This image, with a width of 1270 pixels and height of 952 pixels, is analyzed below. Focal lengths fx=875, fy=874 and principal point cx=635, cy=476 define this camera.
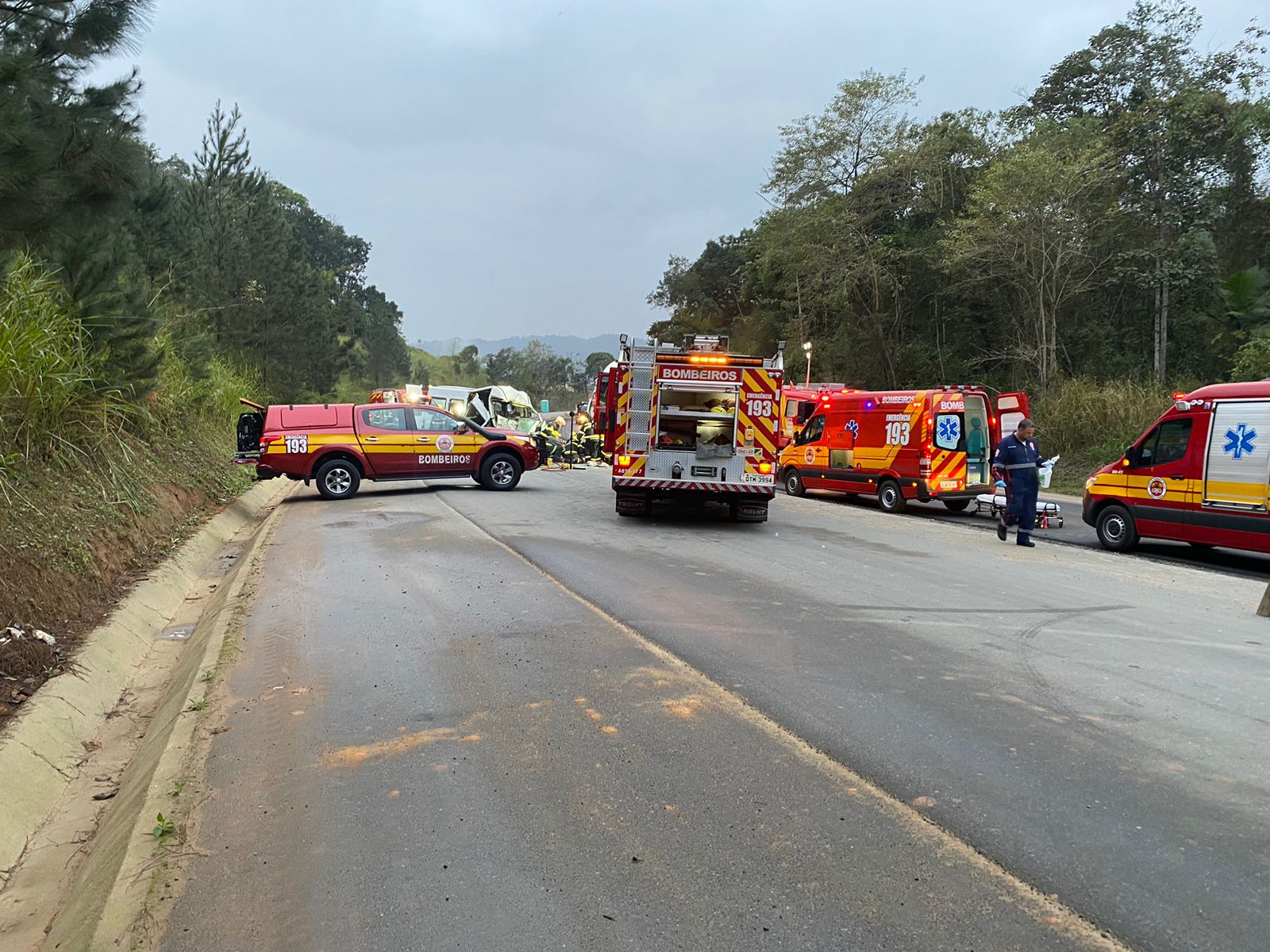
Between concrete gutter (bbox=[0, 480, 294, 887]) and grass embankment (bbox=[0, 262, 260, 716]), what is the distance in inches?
6.6

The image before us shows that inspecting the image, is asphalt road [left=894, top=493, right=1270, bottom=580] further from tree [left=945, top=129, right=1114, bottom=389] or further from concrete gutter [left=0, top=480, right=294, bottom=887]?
concrete gutter [left=0, top=480, right=294, bottom=887]

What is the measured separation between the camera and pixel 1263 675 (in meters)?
5.59

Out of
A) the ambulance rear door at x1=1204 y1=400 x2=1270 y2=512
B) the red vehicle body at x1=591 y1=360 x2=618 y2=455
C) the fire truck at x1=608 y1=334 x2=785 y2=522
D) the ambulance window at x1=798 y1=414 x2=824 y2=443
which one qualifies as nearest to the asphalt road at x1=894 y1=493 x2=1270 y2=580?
the ambulance rear door at x1=1204 y1=400 x2=1270 y2=512

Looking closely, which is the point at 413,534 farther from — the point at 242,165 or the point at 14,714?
the point at 242,165

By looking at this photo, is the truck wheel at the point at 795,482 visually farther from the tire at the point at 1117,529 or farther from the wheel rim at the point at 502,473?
→ the tire at the point at 1117,529

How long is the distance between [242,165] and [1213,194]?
3356cm

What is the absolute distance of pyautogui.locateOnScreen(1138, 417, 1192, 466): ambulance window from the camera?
1076cm

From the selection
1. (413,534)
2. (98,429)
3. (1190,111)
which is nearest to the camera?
(98,429)

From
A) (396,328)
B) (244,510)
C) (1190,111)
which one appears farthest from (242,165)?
(396,328)

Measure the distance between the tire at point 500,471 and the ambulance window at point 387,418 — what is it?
5.98 feet

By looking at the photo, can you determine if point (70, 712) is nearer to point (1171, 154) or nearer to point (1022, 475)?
point (1022, 475)

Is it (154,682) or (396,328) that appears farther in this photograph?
(396,328)

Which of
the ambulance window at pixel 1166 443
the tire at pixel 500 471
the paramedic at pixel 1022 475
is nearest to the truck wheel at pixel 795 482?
the tire at pixel 500 471

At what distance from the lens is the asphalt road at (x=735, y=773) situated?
9.68 feet
